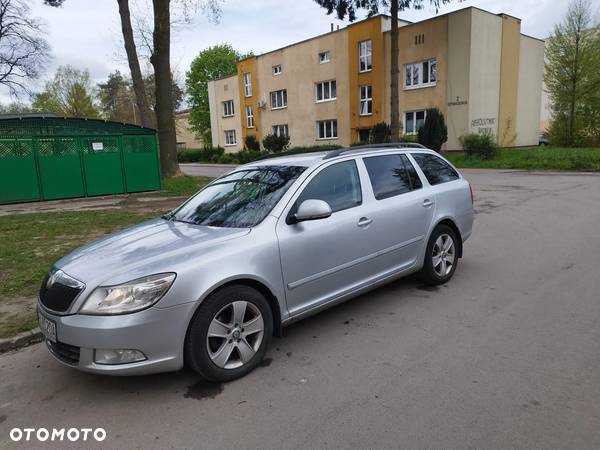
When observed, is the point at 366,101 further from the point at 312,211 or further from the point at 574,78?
the point at 312,211

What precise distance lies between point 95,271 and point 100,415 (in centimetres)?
94

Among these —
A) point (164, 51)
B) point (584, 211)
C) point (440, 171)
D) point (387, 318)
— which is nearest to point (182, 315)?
point (387, 318)

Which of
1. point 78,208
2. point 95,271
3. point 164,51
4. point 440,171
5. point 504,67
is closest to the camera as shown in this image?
point 95,271

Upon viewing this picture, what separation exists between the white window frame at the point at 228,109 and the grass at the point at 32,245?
36.9 meters

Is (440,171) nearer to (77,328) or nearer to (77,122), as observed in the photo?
(77,328)

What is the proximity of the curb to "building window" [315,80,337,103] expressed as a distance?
31983 millimetres

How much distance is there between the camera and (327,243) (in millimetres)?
3773

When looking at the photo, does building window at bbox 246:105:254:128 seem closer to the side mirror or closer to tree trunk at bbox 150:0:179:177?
tree trunk at bbox 150:0:179:177

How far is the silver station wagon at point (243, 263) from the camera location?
2869mm

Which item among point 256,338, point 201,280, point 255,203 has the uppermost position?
point 255,203

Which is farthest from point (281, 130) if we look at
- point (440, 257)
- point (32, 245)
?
point (440, 257)

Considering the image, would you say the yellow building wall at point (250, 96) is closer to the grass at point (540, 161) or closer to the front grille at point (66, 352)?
the grass at point (540, 161)

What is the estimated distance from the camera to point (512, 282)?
5059 millimetres

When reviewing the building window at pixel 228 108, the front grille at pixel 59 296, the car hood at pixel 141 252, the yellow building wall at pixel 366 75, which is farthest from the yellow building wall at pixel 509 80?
the front grille at pixel 59 296
